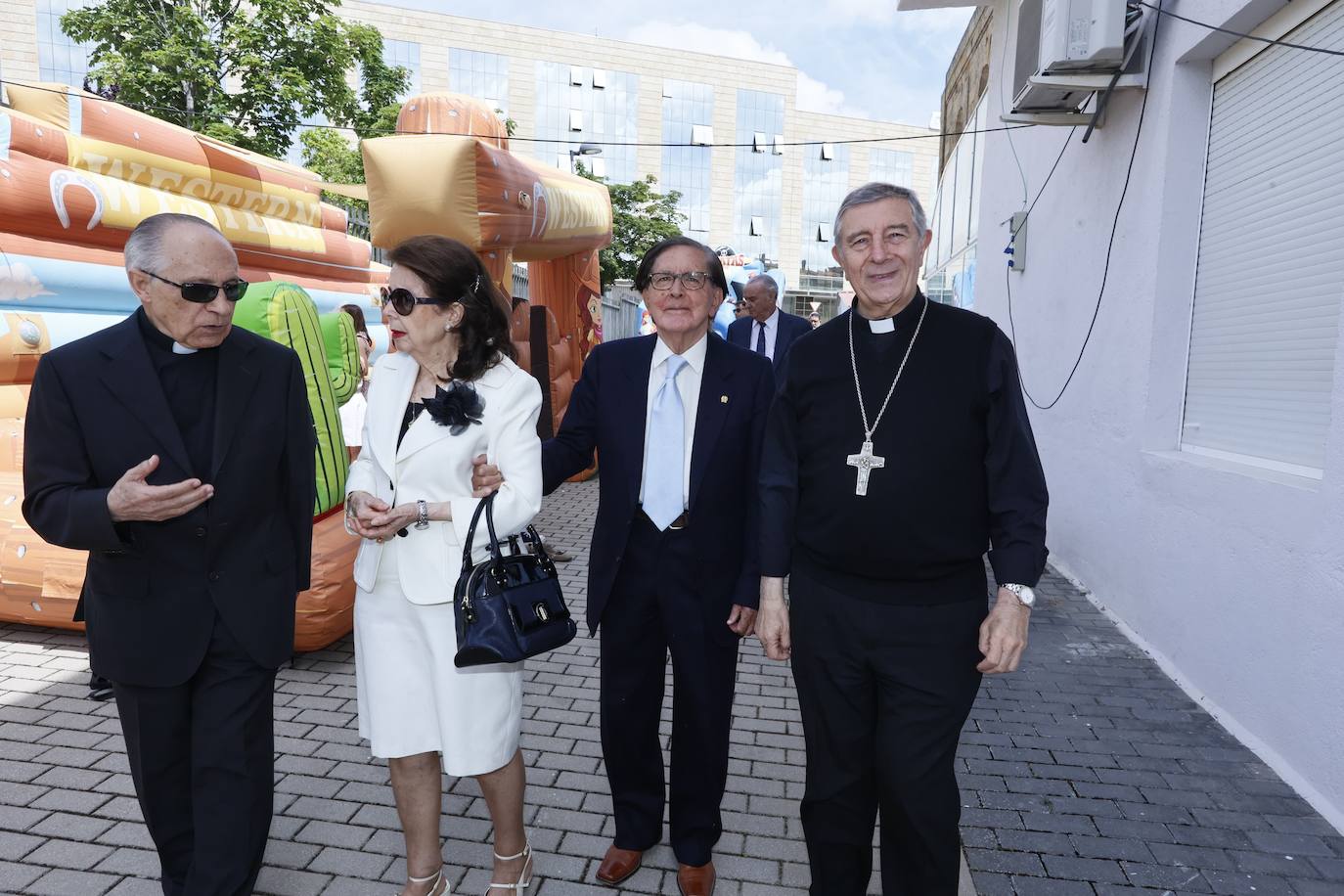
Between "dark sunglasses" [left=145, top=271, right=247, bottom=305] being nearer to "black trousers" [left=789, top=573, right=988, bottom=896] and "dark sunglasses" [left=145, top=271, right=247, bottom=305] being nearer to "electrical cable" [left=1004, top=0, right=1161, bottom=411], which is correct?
"black trousers" [left=789, top=573, right=988, bottom=896]

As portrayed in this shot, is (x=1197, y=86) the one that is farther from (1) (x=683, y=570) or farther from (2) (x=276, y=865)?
(2) (x=276, y=865)

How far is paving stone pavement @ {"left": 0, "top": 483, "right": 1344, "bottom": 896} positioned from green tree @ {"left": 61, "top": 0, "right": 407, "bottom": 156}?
1382cm

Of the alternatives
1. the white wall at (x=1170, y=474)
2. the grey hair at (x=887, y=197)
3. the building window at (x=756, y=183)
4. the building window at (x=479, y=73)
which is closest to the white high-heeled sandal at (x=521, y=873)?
the grey hair at (x=887, y=197)

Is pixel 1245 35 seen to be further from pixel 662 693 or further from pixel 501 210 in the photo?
pixel 501 210

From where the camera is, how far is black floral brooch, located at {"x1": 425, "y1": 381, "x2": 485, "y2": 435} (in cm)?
224

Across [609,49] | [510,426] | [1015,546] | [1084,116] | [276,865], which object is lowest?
[276,865]

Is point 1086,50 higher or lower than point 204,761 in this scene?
higher

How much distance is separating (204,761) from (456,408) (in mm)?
1143

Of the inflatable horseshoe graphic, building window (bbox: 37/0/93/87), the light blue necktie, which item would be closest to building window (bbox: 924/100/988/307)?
the inflatable horseshoe graphic

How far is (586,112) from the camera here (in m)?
53.9

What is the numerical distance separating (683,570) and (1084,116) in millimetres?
4805

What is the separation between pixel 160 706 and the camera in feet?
7.30

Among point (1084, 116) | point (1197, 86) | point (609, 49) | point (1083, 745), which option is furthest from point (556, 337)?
point (609, 49)

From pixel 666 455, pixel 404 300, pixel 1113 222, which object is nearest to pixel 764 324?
pixel 1113 222
